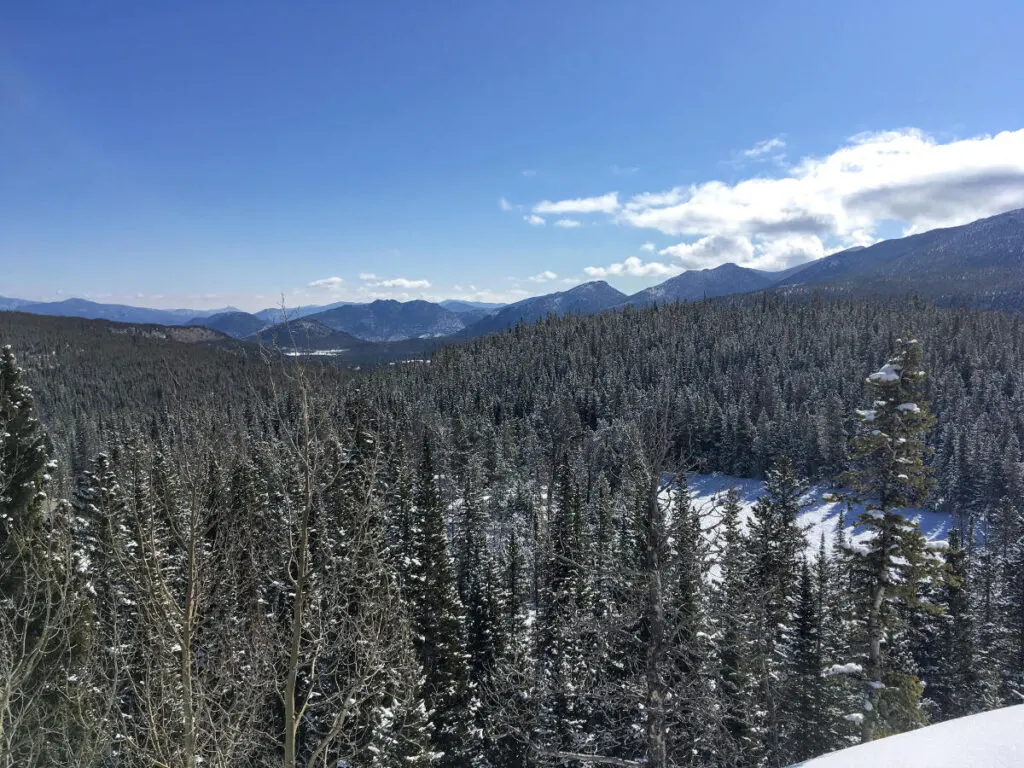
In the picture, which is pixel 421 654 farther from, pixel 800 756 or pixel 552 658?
pixel 800 756

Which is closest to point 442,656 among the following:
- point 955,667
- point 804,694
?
point 804,694

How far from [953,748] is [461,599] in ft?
87.1

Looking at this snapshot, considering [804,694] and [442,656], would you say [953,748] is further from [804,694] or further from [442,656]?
[804,694]

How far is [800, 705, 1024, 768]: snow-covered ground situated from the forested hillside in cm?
178

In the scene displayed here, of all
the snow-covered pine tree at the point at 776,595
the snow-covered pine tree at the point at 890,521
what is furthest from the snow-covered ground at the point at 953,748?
the snow-covered pine tree at the point at 776,595

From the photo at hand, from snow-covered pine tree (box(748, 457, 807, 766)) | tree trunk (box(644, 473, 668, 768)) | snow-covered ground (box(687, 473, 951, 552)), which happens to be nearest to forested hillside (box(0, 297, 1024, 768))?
tree trunk (box(644, 473, 668, 768))

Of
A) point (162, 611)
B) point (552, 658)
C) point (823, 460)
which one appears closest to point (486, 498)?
point (552, 658)

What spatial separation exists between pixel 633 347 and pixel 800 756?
126m

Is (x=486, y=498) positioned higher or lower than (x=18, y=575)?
lower

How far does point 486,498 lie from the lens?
70375 millimetres

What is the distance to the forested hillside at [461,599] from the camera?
7551 mm

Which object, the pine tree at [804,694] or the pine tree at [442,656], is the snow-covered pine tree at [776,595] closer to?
the pine tree at [804,694]

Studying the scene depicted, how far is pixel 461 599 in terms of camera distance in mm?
30688

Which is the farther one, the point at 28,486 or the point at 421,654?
the point at 421,654
